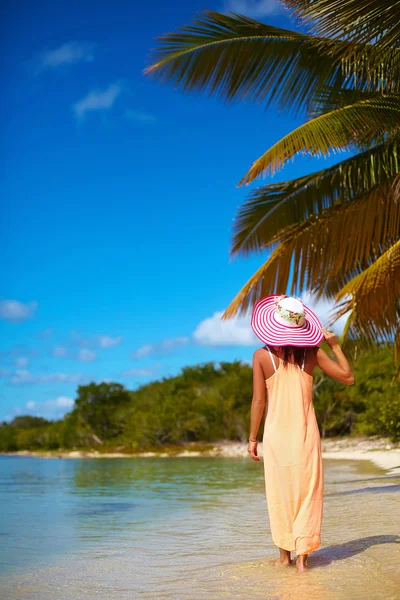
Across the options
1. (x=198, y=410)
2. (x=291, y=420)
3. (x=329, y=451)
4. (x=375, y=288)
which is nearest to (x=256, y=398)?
(x=291, y=420)

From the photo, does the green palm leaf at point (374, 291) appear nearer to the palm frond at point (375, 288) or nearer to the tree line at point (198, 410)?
the palm frond at point (375, 288)

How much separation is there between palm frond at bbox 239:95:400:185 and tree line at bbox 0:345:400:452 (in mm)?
10891

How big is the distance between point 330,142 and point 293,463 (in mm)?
5252

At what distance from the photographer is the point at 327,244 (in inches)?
356

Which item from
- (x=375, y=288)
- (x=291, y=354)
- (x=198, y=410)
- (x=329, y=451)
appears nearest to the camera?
(x=291, y=354)

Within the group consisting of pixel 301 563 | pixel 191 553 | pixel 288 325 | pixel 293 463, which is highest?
pixel 288 325

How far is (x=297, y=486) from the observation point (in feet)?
13.2

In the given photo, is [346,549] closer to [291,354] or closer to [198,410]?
[291,354]

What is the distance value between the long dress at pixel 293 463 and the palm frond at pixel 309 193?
564cm

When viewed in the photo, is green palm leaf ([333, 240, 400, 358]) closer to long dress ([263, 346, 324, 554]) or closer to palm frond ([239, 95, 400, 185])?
palm frond ([239, 95, 400, 185])

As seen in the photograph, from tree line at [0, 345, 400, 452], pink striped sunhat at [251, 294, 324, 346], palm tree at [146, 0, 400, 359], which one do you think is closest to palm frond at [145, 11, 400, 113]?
palm tree at [146, 0, 400, 359]

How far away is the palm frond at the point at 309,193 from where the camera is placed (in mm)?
9258

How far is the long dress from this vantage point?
4.00 metres

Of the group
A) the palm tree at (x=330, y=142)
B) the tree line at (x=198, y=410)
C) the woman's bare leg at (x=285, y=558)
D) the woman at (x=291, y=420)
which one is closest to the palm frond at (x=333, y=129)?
the palm tree at (x=330, y=142)
